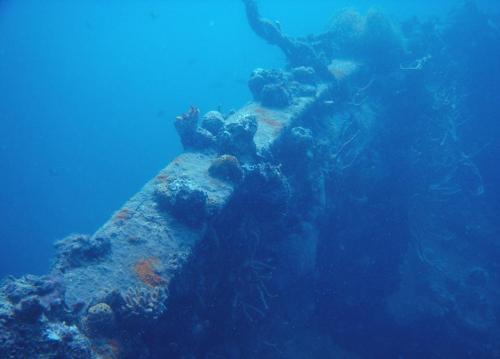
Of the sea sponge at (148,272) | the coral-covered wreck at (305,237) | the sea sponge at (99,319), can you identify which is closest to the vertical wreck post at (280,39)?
the coral-covered wreck at (305,237)

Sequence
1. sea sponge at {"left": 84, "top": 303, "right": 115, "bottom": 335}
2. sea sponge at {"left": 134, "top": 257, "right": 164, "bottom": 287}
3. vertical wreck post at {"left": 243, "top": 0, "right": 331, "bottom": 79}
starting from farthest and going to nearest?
1. vertical wreck post at {"left": 243, "top": 0, "right": 331, "bottom": 79}
2. sea sponge at {"left": 134, "top": 257, "right": 164, "bottom": 287}
3. sea sponge at {"left": 84, "top": 303, "right": 115, "bottom": 335}

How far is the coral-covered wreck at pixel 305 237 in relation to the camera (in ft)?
14.9

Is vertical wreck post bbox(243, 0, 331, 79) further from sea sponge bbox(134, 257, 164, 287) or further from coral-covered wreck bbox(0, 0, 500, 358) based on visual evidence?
sea sponge bbox(134, 257, 164, 287)

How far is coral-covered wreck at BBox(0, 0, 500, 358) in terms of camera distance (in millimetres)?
4533

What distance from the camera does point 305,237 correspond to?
8055 millimetres

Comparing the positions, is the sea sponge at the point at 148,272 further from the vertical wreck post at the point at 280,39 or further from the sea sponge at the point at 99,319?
the vertical wreck post at the point at 280,39

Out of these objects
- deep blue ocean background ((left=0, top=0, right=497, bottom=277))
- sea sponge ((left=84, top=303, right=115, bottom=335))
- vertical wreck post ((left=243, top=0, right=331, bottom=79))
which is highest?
deep blue ocean background ((left=0, top=0, right=497, bottom=277))

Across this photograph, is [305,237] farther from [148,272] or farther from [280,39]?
[280,39]

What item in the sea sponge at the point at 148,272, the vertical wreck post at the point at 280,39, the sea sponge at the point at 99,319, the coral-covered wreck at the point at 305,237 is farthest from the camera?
the vertical wreck post at the point at 280,39

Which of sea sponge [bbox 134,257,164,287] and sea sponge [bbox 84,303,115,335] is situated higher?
sea sponge [bbox 134,257,164,287]

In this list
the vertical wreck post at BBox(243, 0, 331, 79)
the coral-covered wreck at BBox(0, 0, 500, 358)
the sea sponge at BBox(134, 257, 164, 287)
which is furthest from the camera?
the vertical wreck post at BBox(243, 0, 331, 79)

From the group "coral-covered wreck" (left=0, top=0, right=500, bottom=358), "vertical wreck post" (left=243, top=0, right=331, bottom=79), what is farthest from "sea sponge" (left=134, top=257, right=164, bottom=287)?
"vertical wreck post" (left=243, top=0, right=331, bottom=79)

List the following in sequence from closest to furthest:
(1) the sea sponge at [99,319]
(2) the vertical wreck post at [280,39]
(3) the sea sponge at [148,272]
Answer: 1. (1) the sea sponge at [99,319]
2. (3) the sea sponge at [148,272]
3. (2) the vertical wreck post at [280,39]

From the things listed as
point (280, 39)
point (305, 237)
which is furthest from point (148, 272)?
point (280, 39)
